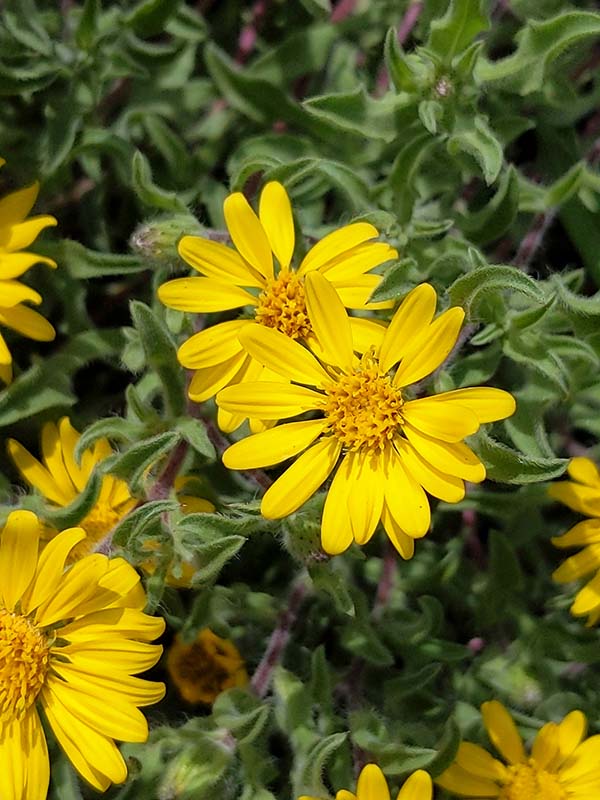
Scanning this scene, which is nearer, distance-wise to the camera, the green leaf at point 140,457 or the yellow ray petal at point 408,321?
the yellow ray petal at point 408,321

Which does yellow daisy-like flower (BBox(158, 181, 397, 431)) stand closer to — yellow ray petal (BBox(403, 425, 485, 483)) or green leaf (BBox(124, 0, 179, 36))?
yellow ray petal (BBox(403, 425, 485, 483))

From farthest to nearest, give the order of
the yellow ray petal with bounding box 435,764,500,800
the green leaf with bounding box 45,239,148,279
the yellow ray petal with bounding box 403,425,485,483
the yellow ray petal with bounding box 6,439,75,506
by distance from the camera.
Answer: the green leaf with bounding box 45,239,148,279 → the yellow ray petal with bounding box 6,439,75,506 → the yellow ray petal with bounding box 435,764,500,800 → the yellow ray petal with bounding box 403,425,485,483

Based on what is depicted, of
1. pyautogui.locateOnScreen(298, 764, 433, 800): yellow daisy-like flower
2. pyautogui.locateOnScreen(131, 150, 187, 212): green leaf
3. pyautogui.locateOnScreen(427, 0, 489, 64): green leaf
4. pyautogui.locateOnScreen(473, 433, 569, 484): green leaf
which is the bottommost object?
pyautogui.locateOnScreen(298, 764, 433, 800): yellow daisy-like flower

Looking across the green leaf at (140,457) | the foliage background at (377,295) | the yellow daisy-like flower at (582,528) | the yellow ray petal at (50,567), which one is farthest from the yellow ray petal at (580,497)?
the yellow ray petal at (50,567)

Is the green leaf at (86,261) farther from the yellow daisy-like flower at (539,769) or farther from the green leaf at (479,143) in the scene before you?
the yellow daisy-like flower at (539,769)

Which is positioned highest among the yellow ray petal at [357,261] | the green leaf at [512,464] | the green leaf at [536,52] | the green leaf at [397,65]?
the green leaf at [536,52]

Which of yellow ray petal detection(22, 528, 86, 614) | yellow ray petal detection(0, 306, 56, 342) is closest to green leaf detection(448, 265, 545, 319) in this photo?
yellow ray petal detection(22, 528, 86, 614)

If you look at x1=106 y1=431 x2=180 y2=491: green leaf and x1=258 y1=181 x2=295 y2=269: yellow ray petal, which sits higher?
x1=258 y1=181 x2=295 y2=269: yellow ray petal
